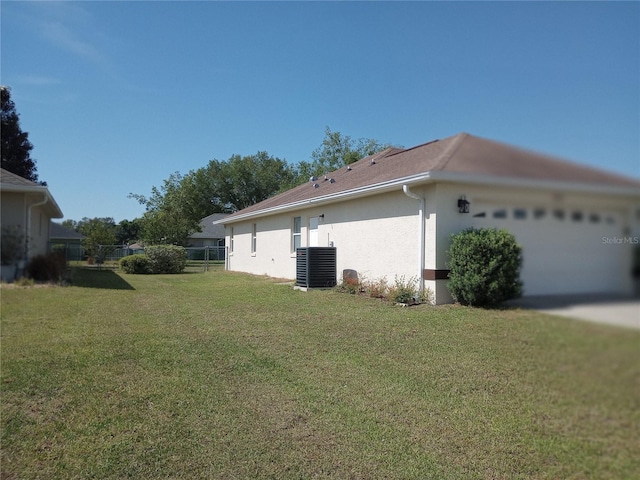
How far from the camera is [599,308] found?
0.65 meters

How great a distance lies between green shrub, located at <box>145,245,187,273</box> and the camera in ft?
14.6

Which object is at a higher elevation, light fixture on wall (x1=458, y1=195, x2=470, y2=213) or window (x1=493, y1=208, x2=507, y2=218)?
light fixture on wall (x1=458, y1=195, x2=470, y2=213)

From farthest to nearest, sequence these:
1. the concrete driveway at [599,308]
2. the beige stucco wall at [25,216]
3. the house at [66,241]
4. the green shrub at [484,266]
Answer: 1. the house at [66,241]
2. the beige stucco wall at [25,216]
3. the green shrub at [484,266]
4. the concrete driveway at [599,308]

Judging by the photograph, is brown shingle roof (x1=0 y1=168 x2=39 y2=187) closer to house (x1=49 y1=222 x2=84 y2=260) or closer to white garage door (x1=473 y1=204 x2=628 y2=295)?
house (x1=49 y1=222 x2=84 y2=260)

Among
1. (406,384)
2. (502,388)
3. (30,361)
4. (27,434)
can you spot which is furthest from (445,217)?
(30,361)

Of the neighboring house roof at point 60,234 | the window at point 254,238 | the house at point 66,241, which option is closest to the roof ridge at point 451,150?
the neighboring house roof at point 60,234

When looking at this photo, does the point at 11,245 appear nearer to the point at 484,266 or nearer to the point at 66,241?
the point at 66,241

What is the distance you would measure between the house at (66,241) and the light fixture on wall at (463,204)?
594 cm

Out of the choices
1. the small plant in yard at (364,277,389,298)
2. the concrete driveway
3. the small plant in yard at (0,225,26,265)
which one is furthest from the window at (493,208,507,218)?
the small plant in yard at (364,277,389,298)

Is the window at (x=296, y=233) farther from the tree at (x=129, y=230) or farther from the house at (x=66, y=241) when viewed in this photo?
the tree at (x=129, y=230)

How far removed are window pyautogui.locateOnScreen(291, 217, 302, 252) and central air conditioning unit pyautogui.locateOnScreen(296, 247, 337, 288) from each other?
142 inches

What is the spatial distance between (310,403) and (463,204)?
4235mm

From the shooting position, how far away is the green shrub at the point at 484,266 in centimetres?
89

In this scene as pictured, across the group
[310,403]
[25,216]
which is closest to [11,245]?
[25,216]
